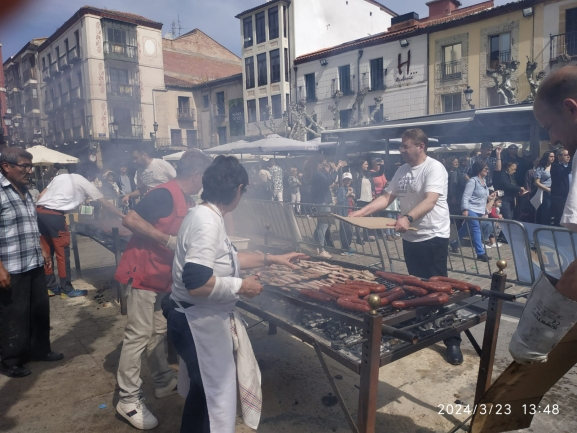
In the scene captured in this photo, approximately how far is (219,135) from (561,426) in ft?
129

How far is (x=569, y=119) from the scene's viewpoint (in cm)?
186

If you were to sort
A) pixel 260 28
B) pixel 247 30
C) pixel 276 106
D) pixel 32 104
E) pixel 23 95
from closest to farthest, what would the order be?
1. pixel 23 95
2. pixel 32 104
3. pixel 260 28
4. pixel 247 30
5. pixel 276 106

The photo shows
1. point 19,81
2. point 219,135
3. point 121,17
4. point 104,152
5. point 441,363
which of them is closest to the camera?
point 441,363

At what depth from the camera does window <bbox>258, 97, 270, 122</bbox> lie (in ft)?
111

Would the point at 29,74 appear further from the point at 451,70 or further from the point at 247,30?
the point at 451,70

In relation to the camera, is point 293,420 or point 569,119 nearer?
point 569,119

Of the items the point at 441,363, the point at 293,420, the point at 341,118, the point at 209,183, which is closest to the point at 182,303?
the point at 209,183

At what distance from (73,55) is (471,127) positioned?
888cm

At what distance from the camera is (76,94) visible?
7.60m

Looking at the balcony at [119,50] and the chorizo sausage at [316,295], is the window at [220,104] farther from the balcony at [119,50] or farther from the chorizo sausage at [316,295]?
the chorizo sausage at [316,295]

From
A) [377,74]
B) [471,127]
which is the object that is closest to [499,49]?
[377,74]

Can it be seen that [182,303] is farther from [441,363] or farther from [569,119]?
[441,363]

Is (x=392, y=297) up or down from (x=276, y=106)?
down

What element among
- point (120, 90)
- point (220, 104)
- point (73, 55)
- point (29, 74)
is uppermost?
point (220, 104)
